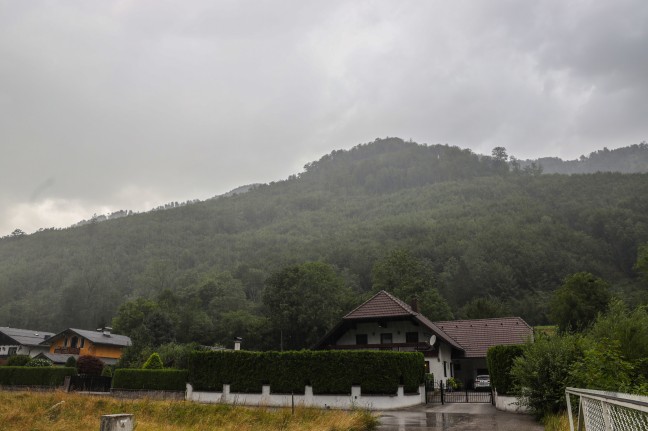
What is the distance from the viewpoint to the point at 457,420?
17188 mm

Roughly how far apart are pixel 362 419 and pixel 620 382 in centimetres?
639

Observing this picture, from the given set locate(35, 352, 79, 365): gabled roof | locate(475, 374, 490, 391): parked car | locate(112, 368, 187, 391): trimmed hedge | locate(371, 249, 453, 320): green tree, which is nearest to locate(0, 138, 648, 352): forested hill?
locate(371, 249, 453, 320): green tree

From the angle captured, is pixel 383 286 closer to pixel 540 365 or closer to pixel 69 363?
pixel 69 363

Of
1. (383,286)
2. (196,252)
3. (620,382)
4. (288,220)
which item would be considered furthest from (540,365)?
(288,220)

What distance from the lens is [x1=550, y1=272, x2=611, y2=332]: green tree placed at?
43656 mm

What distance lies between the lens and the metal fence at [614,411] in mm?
4039

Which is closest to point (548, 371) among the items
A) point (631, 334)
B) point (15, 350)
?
point (631, 334)

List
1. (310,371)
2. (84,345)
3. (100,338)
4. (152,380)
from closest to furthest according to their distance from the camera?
(310,371)
(152,380)
(84,345)
(100,338)

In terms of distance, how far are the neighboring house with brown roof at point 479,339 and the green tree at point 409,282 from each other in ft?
57.0

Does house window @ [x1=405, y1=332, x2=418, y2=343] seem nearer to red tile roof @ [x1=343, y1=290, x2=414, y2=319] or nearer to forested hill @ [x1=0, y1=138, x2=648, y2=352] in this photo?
red tile roof @ [x1=343, y1=290, x2=414, y2=319]

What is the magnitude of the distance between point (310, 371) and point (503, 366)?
30.7ft

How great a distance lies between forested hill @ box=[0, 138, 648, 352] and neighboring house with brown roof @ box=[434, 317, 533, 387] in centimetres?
2413

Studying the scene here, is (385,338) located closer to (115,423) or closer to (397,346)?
(397,346)

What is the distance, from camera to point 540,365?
15953 millimetres
